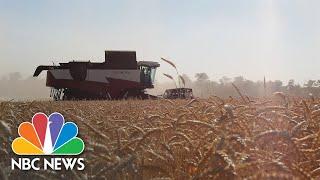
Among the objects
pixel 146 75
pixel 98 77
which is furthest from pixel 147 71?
pixel 98 77

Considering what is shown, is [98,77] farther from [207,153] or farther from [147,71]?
[207,153]

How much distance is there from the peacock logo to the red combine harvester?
29.8m

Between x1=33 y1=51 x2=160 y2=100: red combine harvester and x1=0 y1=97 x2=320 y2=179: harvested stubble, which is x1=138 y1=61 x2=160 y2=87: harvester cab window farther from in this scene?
x1=0 y1=97 x2=320 y2=179: harvested stubble

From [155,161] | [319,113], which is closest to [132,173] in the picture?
[155,161]

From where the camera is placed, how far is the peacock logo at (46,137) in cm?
296

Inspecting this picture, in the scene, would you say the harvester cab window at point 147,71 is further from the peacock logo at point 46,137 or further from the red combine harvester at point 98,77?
the peacock logo at point 46,137

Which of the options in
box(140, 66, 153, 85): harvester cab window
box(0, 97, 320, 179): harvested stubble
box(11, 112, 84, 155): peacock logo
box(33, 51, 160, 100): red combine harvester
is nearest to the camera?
box(0, 97, 320, 179): harvested stubble

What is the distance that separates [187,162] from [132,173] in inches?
11.9

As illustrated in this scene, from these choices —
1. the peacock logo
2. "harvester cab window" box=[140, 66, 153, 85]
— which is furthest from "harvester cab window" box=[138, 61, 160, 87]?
the peacock logo

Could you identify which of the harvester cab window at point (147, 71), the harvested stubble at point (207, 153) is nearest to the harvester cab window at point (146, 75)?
the harvester cab window at point (147, 71)

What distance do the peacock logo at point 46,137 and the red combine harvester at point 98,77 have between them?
97.8 feet

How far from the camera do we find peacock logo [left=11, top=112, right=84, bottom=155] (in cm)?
296

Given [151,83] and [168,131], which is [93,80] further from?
[168,131]

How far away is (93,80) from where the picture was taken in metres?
33.4
